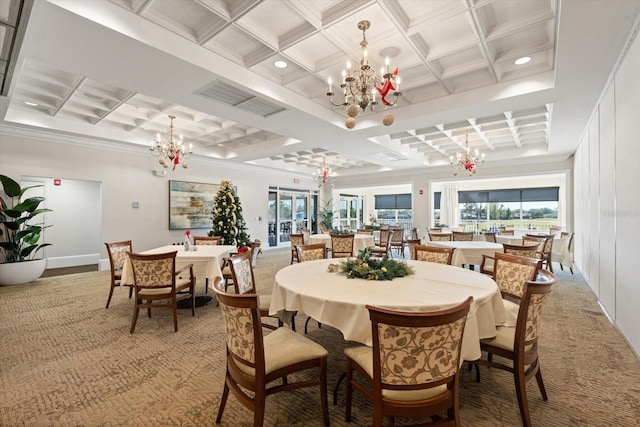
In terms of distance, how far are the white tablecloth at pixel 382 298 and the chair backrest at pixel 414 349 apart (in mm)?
351

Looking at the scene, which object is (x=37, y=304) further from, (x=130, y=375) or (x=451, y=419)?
(x=451, y=419)

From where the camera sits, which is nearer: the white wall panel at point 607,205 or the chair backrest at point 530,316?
the chair backrest at point 530,316

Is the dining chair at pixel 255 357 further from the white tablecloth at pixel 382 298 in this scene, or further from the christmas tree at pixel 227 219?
the christmas tree at pixel 227 219

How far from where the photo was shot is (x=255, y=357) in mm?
1591

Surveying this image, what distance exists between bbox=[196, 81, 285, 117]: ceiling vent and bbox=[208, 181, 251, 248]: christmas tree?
2724mm

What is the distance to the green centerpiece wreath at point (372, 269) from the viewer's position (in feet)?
7.84

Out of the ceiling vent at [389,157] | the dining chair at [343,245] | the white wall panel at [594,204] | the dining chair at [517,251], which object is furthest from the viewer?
the ceiling vent at [389,157]

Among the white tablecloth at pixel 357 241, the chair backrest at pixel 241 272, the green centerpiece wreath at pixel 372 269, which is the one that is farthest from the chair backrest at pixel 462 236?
the chair backrest at pixel 241 272

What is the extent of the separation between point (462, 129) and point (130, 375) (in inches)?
275

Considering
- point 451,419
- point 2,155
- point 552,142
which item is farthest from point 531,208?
point 2,155

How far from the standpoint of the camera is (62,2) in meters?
2.33

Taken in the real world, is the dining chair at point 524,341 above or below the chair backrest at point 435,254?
below

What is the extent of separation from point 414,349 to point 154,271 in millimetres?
2989

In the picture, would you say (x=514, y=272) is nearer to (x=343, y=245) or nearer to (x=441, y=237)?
(x=343, y=245)
